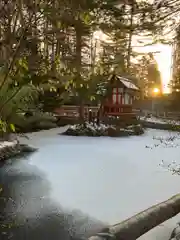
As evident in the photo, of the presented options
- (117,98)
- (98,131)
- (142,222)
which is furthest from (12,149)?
(117,98)

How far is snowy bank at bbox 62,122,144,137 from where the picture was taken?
500 inches

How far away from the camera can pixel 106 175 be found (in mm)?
6508

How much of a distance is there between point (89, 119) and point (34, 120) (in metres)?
2.94

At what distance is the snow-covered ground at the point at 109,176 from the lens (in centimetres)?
470

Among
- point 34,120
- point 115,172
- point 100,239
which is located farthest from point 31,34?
point 34,120

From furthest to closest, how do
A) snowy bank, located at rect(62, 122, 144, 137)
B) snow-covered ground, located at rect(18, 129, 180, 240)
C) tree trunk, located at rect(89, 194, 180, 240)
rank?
snowy bank, located at rect(62, 122, 144, 137), snow-covered ground, located at rect(18, 129, 180, 240), tree trunk, located at rect(89, 194, 180, 240)

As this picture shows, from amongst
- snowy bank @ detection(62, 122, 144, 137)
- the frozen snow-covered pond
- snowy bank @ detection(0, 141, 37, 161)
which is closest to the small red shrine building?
snowy bank @ detection(62, 122, 144, 137)

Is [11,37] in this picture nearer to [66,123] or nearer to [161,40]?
[161,40]

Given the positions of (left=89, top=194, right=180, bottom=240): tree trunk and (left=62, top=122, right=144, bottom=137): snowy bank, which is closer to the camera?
(left=89, top=194, right=180, bottom=240): tree trunk

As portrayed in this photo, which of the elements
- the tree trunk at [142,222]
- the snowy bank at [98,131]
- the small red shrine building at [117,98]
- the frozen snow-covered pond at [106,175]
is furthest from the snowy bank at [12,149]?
the small red shrine building at [117,98]

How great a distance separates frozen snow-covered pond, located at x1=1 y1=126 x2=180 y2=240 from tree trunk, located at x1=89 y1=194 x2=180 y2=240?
0.51 ft

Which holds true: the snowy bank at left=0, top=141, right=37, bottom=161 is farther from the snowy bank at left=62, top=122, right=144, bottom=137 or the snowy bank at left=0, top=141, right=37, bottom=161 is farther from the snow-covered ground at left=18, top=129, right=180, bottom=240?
the snowy bank at left=62, top=122, right=144, bottom=137

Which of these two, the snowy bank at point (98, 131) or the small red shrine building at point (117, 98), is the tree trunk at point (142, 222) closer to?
the snowy bank at point (98, 131)

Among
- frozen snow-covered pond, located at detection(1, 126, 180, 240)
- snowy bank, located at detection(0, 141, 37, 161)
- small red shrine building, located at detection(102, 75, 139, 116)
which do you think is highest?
small red shrine building, located at detection(102, 75, 139, 116)
